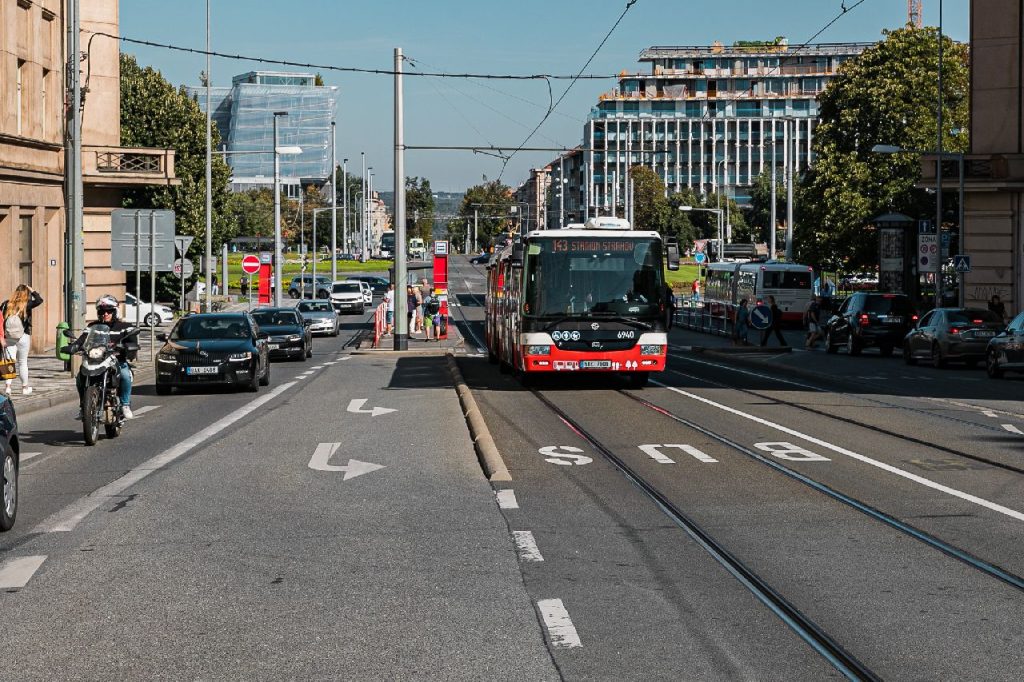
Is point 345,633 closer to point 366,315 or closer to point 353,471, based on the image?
point 353,471

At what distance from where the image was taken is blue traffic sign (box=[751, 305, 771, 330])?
42.2 m

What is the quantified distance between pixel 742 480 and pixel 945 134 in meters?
52.3

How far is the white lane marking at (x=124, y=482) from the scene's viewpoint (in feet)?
33.9

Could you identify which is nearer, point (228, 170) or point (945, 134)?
point (945, 134)

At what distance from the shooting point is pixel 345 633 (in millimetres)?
6727

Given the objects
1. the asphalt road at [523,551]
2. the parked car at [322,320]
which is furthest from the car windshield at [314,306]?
the asphalt road at [523,551]

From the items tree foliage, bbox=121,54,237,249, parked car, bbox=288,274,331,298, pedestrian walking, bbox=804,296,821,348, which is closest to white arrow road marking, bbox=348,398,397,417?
pedestrian walking, bbox=804,296,821,348

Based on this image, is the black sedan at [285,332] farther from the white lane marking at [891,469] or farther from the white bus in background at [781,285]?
the white bus in background at [781,285]

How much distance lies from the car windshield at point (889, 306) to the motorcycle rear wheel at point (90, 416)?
2965cm

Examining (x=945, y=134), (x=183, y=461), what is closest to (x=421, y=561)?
(x=183, y=461)

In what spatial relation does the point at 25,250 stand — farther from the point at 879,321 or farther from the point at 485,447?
the point at 485,447

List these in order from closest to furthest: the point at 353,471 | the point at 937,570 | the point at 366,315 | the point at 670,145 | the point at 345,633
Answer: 1. the point at 345,633
2. the point at 937,570
3. the point at 353,471
4. the point at 366,315
5. the point at 670,145

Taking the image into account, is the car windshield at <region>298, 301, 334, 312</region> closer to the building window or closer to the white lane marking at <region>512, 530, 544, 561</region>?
the building window

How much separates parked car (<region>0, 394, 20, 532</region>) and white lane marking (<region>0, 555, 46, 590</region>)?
3.55 ft
